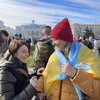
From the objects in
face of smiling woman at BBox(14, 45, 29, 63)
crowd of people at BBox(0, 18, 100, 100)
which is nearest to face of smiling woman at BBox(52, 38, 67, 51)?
crowd of people at BBox(0, 18, 100, 100)

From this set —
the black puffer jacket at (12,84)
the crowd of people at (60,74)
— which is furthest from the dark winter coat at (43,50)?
the black puffer jacket at (12,84)

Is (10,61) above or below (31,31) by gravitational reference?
below

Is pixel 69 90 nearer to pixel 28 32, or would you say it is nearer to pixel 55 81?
pixel 55 81

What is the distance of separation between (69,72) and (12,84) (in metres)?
0.75

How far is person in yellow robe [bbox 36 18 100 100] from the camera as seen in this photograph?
1.31 meters

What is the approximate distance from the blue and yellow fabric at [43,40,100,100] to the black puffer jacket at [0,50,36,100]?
0.29 m

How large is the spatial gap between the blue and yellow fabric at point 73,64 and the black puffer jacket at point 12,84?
0.29 m

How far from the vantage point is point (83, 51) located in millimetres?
1553

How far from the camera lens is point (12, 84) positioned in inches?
54.2

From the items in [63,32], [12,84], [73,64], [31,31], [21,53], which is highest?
[31,31]

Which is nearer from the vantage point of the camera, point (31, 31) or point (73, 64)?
point (73, 64)

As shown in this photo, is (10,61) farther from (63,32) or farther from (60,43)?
(63,32)

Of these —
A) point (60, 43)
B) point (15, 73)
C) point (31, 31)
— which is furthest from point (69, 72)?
point (31, 31)

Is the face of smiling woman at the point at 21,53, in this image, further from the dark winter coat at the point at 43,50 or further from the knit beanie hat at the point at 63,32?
the dark winter coat at the point at 43,50
